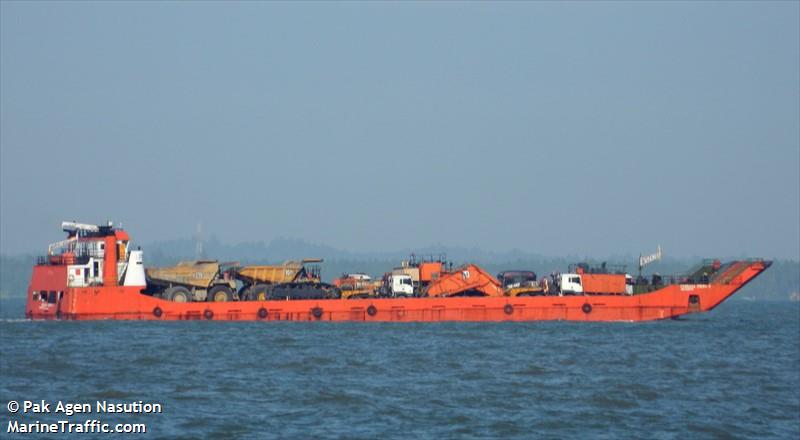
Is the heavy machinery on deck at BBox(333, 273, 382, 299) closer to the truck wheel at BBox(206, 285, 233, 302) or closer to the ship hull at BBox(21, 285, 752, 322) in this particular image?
the ship hull at BBox(21, 285, 752, 322)

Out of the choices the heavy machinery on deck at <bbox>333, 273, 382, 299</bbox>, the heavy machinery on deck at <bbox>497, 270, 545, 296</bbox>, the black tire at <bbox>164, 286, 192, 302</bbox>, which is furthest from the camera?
the heavy machinery on deck at <bbox>333, 273, 382, 299</bbox>

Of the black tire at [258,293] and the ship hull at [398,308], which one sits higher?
the black tire at [258,293]

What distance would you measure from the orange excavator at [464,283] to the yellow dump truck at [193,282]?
12.2 m

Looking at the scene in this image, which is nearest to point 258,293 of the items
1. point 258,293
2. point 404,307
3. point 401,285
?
point 258,293

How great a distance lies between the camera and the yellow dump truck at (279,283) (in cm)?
6912

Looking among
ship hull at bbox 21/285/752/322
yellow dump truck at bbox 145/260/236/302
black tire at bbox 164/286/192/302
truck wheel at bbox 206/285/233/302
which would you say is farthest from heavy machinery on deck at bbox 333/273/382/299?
black tire at bbox 164/286/192/302

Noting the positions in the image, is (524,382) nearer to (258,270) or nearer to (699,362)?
(699,362)

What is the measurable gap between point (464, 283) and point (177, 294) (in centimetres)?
1682

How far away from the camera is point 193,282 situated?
223 ft

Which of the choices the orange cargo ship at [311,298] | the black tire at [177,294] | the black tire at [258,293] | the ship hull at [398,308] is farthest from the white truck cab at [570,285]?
the black tire at [177,294]

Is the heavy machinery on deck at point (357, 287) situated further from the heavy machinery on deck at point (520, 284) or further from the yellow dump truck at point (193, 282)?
the heavy machinery on deck at point (520, 284)

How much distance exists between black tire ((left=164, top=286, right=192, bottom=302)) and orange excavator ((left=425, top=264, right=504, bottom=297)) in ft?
46.8

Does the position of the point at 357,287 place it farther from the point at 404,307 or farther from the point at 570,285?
the point at 570,285

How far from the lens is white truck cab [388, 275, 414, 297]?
69062mm
